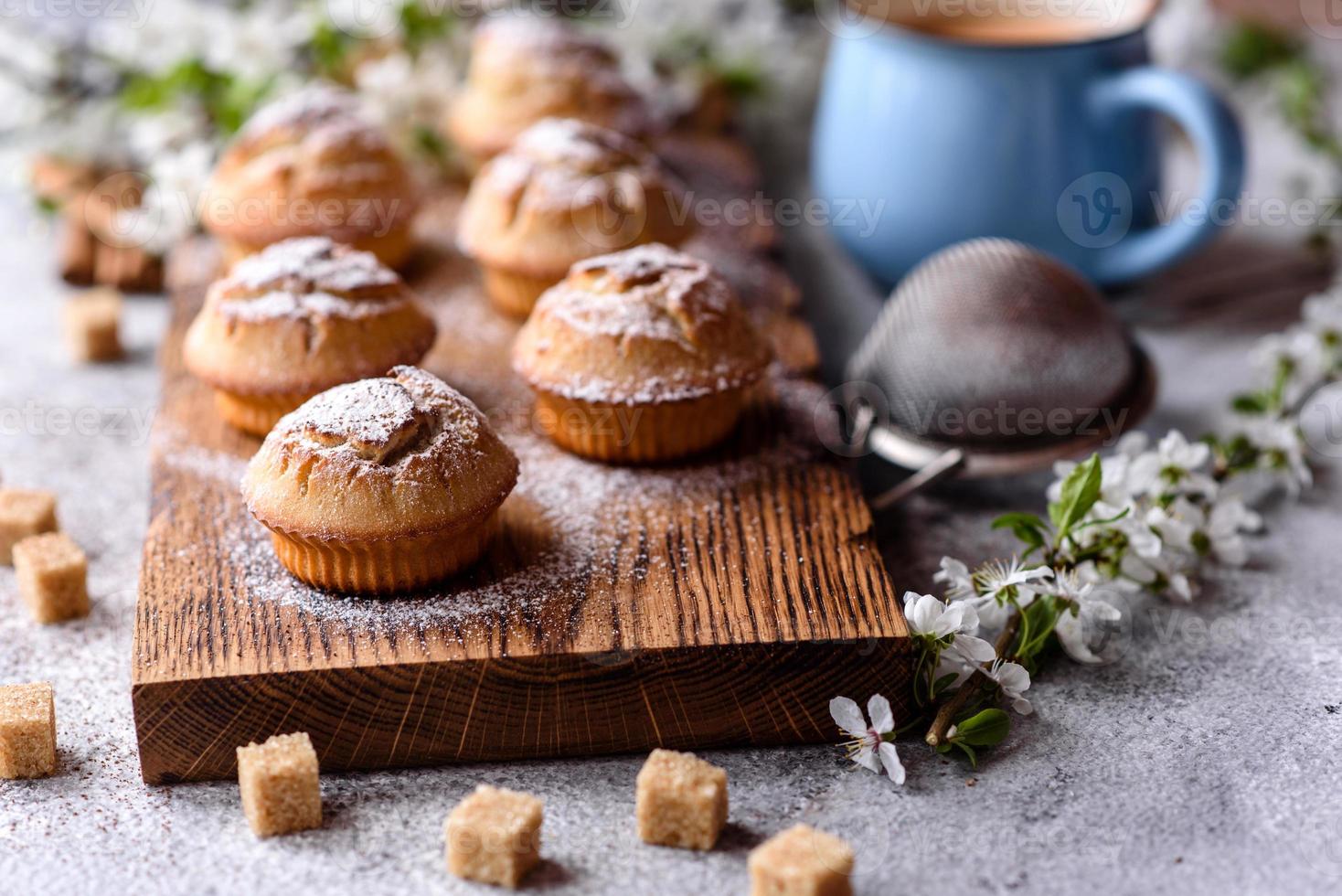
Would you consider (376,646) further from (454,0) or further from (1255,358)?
(454,0)

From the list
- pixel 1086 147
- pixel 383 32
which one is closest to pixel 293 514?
pixel 1086 147

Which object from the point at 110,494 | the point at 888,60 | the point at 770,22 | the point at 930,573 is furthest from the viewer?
the point at 770,22

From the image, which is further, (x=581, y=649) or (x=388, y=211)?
(x=388, y=211)

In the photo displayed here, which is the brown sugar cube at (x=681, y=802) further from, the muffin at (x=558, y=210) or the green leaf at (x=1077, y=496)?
the muffin at (x=558, y=210)

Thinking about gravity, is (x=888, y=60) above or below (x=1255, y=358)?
above

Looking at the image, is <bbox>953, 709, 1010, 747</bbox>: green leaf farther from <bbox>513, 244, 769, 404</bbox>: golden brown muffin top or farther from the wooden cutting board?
<bbox>513, 244, 769, 404</bbox>: golden brown muffin top

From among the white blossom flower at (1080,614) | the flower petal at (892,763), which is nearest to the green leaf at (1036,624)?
the white blossom flower at (1080,614)

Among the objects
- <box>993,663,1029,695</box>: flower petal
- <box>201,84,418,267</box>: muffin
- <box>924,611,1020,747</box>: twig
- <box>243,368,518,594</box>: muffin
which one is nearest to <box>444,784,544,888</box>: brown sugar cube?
<box>243,368,518,594</box>: muffin
